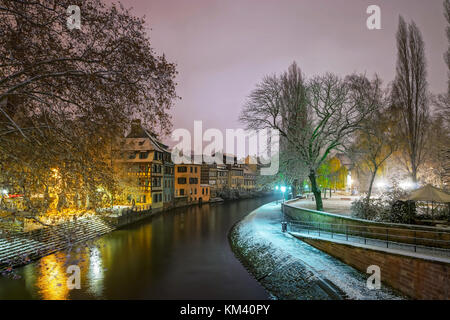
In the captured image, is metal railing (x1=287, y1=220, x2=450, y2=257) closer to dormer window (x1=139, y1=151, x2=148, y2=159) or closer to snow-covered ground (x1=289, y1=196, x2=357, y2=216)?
snow-covered ground (x1=289, y1=196, x2=357, y2=216)

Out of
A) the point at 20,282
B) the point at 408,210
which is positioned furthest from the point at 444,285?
the point at 20,282

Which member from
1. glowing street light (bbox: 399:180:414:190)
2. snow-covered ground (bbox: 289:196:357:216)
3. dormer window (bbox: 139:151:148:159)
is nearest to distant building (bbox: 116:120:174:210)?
dormer window (bbox: 139:151:148:159)

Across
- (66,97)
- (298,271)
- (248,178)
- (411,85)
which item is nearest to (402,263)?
(298,271)

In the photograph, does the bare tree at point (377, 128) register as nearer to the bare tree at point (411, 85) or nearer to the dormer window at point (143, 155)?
the bare tree at point (411, 85)

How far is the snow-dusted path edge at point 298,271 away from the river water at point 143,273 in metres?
0.94

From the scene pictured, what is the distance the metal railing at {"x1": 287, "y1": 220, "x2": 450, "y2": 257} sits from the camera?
39.3 ft

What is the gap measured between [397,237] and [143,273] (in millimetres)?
14424

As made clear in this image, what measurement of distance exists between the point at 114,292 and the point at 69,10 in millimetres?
12742

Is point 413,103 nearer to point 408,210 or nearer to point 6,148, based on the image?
point 408,210

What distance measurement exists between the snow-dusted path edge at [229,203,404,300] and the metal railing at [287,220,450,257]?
6.06ft

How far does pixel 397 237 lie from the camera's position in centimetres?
1386

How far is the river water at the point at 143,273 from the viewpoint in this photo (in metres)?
14.1

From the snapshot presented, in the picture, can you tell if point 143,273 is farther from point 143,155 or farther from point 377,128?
point 143,155
